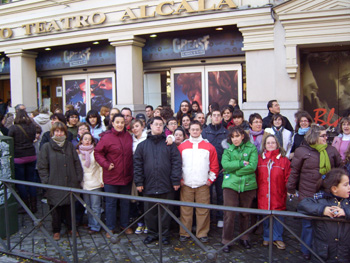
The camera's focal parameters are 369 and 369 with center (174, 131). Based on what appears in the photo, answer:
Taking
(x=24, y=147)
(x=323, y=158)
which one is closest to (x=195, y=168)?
(x=323, y=158)

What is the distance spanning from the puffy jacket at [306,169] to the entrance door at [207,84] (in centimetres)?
610

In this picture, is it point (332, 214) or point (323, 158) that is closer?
point (332, 214)

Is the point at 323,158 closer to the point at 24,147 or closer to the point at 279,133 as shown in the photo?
the point at 279,133

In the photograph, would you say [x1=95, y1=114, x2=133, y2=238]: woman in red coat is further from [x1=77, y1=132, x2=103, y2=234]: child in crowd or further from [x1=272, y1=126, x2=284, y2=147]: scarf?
[x1=272, y1=126, x2=284, y2=147]: scarf

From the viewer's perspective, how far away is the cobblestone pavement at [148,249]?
15.8 feet

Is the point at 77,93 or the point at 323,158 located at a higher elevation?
the point at 77,93

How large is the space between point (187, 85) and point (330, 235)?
8667 mm

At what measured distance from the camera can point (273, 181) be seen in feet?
16.7

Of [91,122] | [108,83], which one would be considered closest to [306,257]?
[91,122]

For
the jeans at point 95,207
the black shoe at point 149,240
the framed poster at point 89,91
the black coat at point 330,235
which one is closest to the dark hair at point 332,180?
the black coat at point 330,235

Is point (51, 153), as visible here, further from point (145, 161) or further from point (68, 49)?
point (68, 49)

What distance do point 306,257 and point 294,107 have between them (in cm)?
514

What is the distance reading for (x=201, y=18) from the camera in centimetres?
991

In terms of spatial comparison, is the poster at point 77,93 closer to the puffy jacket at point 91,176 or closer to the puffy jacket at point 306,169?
the puffy jacket at point 91,176
